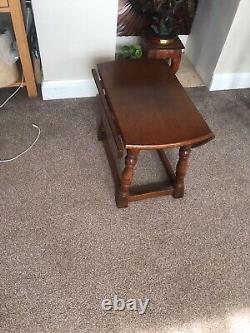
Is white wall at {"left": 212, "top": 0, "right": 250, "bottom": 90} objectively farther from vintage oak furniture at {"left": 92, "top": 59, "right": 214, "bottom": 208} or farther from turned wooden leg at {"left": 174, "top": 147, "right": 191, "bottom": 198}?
turned wooden leg at {"left": 174, "top": 147, "right": 191, "bottom": 198}

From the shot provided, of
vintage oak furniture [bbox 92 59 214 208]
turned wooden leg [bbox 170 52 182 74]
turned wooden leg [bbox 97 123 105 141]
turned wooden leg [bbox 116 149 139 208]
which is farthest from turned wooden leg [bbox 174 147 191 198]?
turned wooden leg [bbox 170 52 182 74]

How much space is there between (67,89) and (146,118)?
0.82m

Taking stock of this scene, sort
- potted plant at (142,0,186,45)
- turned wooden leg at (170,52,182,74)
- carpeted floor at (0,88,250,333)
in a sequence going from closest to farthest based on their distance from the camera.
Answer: carpeted floor at (0,88,250,333) < potted plant at (142,0,186,45) < turned wooden leg at (170,52,182,74)

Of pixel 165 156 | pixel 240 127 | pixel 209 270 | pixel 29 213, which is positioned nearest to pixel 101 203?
pixel 29 213

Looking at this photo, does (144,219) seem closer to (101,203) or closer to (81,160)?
(101,203)

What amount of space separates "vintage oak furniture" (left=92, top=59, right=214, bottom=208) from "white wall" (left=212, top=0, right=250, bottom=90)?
0.60 m

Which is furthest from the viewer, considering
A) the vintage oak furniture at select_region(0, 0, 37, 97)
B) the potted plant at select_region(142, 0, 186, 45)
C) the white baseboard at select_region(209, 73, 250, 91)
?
the white baseboard at select_region(209, 73, 250, 91)

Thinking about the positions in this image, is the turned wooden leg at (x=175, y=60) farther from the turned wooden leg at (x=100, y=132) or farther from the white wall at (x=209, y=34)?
the turned wooden leg at (x=100, y=132)

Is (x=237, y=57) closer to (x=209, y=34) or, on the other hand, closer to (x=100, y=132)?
(x=209, y=34)

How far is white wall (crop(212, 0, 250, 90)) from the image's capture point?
1726 millimetres

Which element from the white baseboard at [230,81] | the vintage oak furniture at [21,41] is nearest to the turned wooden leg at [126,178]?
the vintage oak furniture at [21,41]

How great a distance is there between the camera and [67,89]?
185 centimetres

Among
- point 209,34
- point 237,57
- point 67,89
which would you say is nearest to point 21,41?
point 67,89

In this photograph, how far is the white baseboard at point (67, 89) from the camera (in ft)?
5.95
